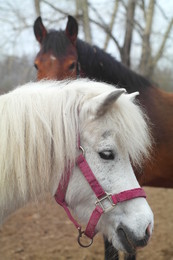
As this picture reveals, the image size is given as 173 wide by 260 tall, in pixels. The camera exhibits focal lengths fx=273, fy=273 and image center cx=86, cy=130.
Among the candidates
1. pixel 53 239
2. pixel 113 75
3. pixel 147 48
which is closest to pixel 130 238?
pixel 113 75

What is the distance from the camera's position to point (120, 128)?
157 centimetres

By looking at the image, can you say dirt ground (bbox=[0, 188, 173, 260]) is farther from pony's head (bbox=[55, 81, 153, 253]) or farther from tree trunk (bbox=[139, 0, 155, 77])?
tree trunk (bbox=[139, 0, 155, 77])

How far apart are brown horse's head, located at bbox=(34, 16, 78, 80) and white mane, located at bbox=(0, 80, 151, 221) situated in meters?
1.29

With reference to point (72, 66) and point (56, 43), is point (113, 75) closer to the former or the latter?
point (72, 66)

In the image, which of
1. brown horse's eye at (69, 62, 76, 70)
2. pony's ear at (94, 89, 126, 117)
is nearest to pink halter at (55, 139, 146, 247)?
pony's ear at (94, 89, 126, 117)

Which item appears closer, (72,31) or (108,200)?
(108,200)

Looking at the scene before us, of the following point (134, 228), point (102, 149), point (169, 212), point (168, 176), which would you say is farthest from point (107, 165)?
point (169, 212)

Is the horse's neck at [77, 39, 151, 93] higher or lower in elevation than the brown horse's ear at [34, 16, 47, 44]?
lower

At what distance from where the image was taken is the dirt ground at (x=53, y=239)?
11.6 ft

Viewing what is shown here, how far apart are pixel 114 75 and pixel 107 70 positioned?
9 centimetres

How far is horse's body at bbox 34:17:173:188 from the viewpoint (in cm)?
286

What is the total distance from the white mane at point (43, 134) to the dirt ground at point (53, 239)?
1.35m

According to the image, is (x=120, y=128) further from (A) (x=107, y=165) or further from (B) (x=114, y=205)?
(B) (x=114, y=205)

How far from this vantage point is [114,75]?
299cm
